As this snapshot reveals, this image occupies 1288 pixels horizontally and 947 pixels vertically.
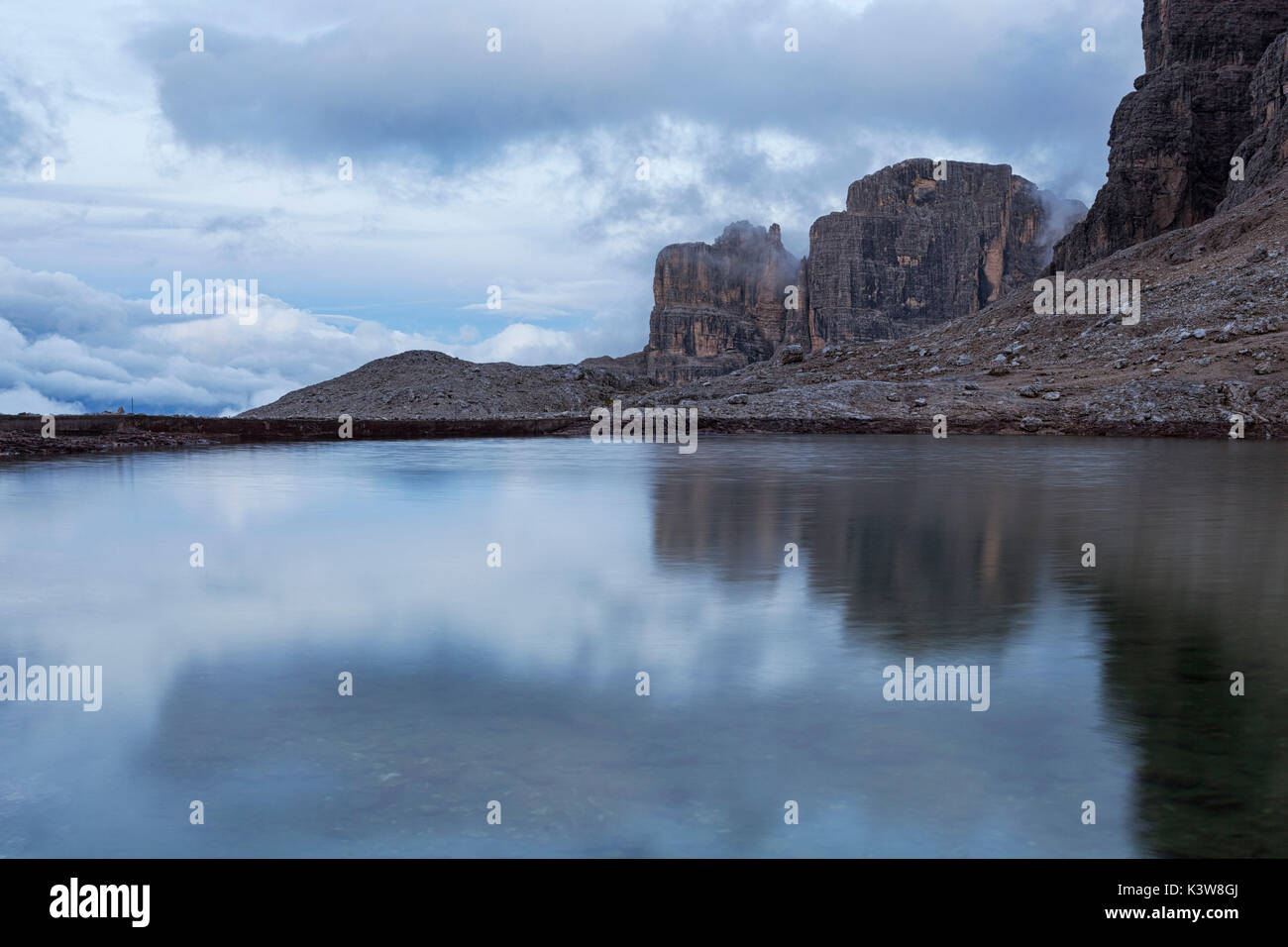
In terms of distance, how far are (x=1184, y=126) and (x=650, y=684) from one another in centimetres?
11317

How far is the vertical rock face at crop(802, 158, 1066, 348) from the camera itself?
16800cm

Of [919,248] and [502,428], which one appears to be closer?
[502,428]

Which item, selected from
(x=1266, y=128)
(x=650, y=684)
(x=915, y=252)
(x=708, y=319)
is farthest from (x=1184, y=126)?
(x=650, y=684)

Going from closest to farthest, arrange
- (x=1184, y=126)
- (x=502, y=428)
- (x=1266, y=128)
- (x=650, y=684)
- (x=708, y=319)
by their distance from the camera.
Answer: (x=650, y=684)
(x=502, y=428)
(x=1266, y=128)
(x=1184, y=126)
(x=708, y=319)

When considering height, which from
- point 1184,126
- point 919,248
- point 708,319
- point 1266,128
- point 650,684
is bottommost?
point 650,684

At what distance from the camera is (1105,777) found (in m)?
5.30

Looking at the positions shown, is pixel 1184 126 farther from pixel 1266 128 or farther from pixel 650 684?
pixel 650 684

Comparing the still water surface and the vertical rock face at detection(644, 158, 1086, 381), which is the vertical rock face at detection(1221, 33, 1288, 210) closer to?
the vertical rock face at detection(644, 158, 1086, 381)

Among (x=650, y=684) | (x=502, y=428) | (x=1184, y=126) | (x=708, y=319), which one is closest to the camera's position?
(x=650, y=684)

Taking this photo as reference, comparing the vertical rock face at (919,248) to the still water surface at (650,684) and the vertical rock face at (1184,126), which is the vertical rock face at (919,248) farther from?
the still water surface at (650,684)

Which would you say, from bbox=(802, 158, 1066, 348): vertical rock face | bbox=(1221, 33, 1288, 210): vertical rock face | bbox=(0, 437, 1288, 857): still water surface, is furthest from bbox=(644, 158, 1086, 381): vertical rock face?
bbox=(0, 437, 1288, 857): still water surface

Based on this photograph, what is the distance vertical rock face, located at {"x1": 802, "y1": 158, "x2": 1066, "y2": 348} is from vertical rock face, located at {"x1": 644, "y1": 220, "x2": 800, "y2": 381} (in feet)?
56.2

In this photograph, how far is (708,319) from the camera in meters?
193
